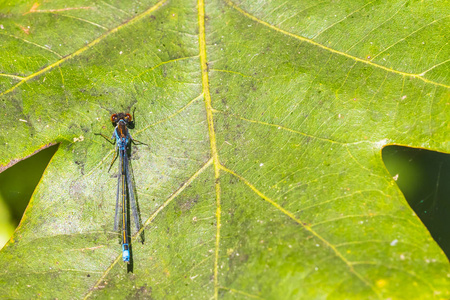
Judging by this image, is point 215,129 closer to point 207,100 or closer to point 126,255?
point 207,100

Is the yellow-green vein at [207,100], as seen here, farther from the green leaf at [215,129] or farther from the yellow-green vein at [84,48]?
the yellow-green vein at [84,48]

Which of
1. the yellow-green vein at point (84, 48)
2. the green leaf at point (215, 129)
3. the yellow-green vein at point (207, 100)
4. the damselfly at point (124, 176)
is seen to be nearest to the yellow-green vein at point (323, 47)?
the green leaf at point (215, 129)

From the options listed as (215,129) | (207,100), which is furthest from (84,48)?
(215,129)

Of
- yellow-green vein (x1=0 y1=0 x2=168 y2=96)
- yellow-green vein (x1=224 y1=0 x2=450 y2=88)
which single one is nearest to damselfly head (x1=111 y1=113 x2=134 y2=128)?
yellow-green vein (x1=0 y1=0 x2=168 y2=96)

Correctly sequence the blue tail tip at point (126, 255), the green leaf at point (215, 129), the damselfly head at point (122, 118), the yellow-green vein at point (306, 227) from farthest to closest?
the damselfly head at point (122, 118), the blue tail tip at point (126, 255), the green leaf at point (215, 129), the yellow-green vein at point (306, 227)

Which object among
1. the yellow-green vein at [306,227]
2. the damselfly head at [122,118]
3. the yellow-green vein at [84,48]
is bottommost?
the yellow-green vein at [306,227]

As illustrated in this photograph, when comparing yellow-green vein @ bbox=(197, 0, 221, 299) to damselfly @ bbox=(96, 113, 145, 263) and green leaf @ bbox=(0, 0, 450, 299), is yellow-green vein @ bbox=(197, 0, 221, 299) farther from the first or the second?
damselfly @ bbox=(96, 113, 145, 263)

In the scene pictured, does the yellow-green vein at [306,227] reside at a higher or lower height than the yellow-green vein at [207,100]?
lower
